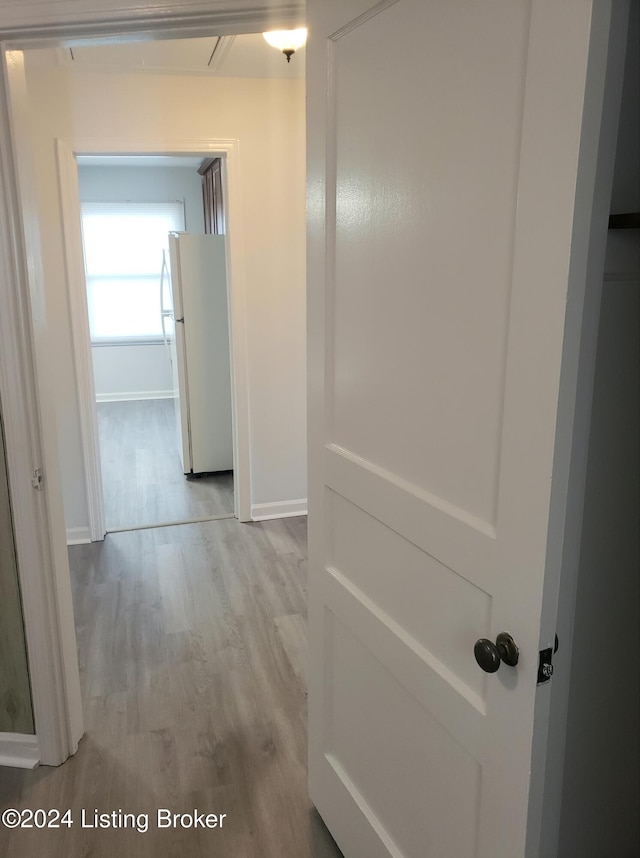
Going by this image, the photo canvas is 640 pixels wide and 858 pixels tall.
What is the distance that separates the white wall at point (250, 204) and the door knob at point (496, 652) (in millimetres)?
2853

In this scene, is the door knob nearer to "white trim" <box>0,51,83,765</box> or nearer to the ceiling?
"white trim" <box>0,51,83,765</box>

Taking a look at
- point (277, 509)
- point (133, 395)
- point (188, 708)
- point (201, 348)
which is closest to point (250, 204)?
point (201, 348)

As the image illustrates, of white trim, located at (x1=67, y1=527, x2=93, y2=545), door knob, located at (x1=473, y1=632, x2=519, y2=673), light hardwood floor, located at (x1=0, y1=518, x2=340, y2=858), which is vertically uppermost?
door knob, located at (x1=473, y1=632, x2=519, y2=673)

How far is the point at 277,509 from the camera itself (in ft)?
12.8

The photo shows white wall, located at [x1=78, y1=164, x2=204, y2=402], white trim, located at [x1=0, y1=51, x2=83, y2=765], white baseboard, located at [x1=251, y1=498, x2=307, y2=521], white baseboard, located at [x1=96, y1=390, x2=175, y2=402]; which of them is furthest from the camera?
white baseboard, located at [x1=96, y1=390, x2=175, y2=402]

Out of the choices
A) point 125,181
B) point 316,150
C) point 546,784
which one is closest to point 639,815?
point 546,784

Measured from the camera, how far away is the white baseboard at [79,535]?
140 inches

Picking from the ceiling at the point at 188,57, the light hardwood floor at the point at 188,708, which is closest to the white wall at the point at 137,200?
the ceiling at the point at 188,57

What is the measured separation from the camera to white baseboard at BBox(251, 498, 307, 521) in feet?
12.7

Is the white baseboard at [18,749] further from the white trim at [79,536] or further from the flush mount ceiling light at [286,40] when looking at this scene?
the flush mount ceiling light at [286,40]

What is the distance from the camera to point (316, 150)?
137 centimetres

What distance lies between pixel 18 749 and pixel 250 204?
2.70 m

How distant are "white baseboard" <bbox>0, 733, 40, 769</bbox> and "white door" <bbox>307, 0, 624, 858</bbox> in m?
1.01

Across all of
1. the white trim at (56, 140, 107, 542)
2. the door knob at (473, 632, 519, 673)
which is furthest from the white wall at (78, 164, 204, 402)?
the door knob at (473, 632, 519, 673)
